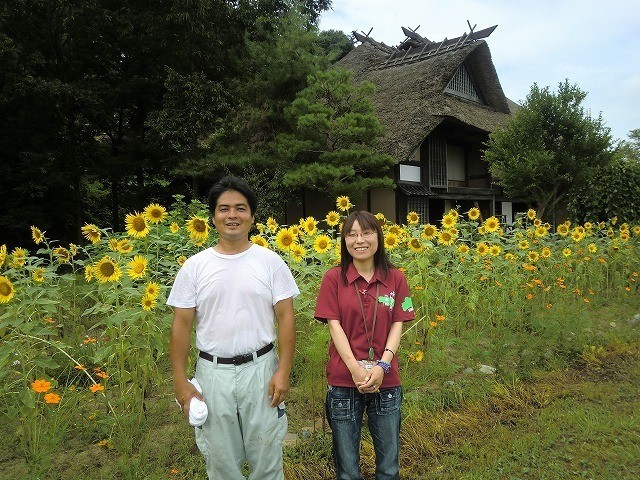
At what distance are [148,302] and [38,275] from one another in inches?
A: 30.6

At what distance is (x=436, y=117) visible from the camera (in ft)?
41.3

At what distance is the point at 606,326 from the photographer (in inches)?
185

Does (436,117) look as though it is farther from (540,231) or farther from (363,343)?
(363,343)

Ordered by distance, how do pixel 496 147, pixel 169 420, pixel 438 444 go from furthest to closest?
pixel 496 147 < pixel 169 420 < pixel 438 444

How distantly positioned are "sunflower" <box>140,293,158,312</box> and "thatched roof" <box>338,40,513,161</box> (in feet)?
31.7

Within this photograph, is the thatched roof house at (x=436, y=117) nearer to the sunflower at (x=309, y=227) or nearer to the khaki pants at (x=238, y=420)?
the sunflower at (x=309, y=227)

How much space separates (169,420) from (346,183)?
8237 millimetres

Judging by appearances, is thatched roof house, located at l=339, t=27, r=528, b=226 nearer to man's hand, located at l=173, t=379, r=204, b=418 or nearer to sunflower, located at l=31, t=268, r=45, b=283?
sunflower, located at l=31, t=268, r=45, b=283

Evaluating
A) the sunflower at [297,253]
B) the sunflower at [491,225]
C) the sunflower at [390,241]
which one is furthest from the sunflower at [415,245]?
the sunflower at [491,225]

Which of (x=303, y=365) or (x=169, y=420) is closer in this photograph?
(x=169, y=420)

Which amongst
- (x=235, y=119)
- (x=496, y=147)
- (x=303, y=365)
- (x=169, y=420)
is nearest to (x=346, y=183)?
→ (x=235, y=119)

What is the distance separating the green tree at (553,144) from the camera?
11156 mm

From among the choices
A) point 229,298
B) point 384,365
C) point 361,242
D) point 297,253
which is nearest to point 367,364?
point 384,365

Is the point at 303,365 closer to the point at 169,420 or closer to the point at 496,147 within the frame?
the point at 169,420
